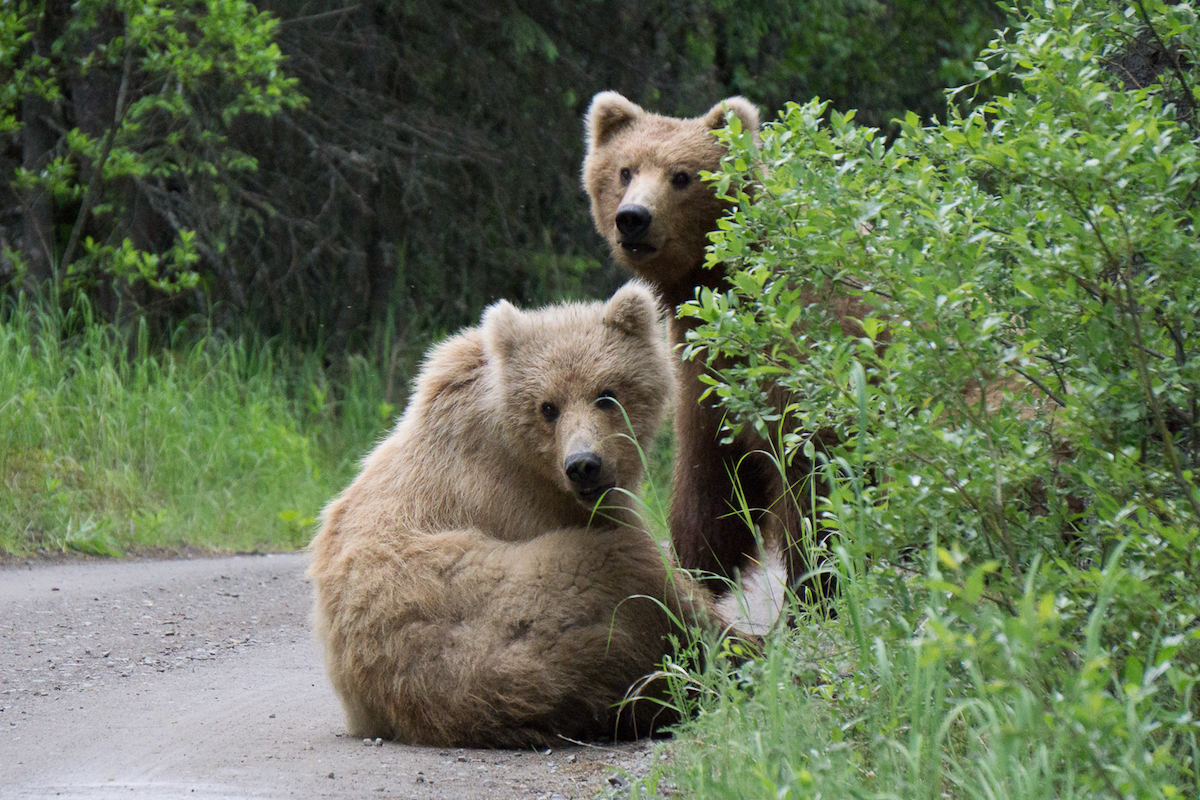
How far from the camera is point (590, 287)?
39.3 feet

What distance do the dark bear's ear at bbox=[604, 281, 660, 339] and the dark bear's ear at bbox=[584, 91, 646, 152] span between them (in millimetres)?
1773

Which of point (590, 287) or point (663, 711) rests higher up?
point (590, 287)

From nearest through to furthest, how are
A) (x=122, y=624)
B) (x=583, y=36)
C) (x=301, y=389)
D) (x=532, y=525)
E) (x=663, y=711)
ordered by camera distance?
(x=663, y=711) → (x=532, y=525) → (x=122, y=624) → (x=301, y=389) → (x=583, y=36)

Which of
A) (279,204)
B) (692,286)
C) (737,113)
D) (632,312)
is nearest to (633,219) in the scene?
(692,286)

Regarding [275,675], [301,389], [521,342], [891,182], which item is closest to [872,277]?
[891,182]

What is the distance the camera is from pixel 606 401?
4.07m

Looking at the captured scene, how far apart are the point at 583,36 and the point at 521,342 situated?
25.6 feet

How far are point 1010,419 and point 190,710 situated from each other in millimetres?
2929

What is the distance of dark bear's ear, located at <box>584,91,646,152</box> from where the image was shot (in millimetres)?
5742

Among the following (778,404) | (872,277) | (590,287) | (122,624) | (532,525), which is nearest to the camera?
(872,277)

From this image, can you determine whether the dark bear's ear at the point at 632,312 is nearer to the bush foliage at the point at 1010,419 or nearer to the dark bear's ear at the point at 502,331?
the dark bear's ear at the point at 502,331

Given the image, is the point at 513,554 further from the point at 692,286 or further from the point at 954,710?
the point at 692,286

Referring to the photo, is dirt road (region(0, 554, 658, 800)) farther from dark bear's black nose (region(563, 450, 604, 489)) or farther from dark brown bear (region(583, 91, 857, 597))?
dark brown bear (region(583, 91, 857, 597))

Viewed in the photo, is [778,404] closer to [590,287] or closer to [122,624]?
[122,624]
